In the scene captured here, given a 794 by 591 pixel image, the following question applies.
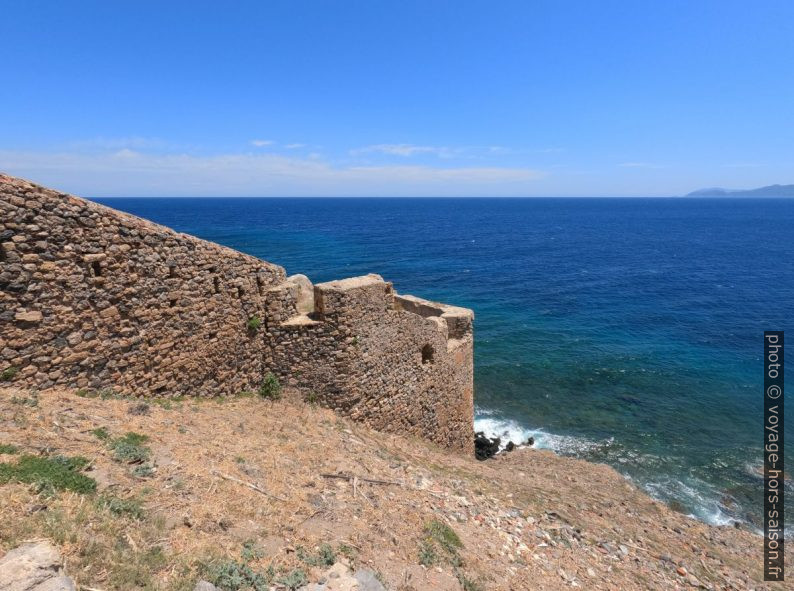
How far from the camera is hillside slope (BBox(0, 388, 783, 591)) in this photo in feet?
16.6

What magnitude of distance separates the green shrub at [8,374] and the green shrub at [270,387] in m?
5.14

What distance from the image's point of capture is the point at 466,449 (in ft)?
53.3

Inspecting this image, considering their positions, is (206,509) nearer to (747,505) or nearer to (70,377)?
(70,377)

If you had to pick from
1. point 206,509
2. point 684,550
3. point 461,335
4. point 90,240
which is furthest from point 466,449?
point 90,240

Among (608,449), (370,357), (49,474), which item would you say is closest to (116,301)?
(49,474)

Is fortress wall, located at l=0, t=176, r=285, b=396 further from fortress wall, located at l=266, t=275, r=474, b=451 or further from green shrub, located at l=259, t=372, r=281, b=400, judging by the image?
fortress wall, located at l=266, t=275, r=474, b=451

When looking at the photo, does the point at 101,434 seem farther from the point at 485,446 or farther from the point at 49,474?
the point at 485,446

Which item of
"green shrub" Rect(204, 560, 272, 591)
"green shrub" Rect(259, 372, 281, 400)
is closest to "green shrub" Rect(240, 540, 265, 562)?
"green shrub" Rect(204, 560, 272, 591)

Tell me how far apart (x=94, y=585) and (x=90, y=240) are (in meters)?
5.71

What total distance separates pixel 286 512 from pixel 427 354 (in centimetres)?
792

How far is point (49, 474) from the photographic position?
559 centimetres

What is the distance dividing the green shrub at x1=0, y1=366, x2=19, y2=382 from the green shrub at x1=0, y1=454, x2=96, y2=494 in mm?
2197

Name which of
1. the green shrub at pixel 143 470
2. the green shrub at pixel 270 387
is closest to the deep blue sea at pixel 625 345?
the green shrub at pixel 270 387

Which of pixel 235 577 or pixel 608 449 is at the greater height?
pixel 235 577
